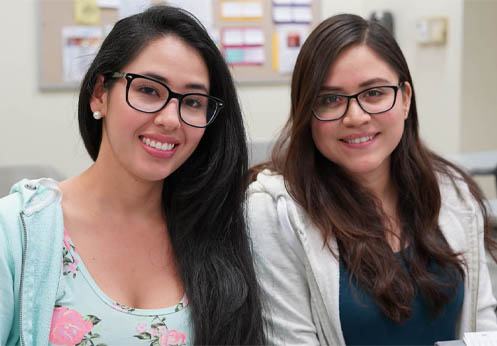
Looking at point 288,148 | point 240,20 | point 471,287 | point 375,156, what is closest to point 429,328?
point 471,287

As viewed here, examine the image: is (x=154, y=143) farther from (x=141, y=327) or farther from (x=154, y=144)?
(x=141, y=327)

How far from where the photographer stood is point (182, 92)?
1216 mm

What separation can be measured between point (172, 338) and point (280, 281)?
37 centimetres

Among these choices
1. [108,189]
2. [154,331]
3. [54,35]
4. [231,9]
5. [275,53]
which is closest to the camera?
[154,331]

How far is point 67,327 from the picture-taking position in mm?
1115

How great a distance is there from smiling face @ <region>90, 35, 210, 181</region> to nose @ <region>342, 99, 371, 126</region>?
38 cm

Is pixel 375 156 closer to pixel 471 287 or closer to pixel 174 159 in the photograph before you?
pixel 471 287

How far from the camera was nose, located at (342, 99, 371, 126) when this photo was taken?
1.45m

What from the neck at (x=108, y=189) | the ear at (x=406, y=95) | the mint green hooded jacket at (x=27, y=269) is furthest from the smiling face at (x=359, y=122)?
the mint green hooded jacket at (x=27, y=269)

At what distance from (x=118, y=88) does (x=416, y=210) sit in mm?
871

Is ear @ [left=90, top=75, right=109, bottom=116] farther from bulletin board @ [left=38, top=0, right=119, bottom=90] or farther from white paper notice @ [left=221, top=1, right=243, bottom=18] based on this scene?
white paper notice @ [left=221, top=1, right=243, bottom=18]

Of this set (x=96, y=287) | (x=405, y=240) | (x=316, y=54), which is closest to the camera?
(x=96, y=287)

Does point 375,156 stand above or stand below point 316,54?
below

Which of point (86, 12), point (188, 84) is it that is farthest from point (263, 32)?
point (188, 84)
